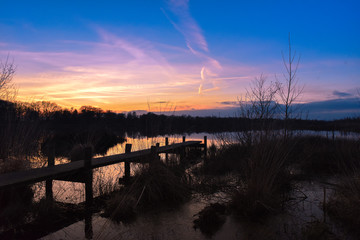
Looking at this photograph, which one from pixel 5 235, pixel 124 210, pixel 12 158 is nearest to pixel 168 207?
pixel 124 210

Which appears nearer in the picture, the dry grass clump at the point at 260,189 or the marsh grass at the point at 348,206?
the marsh grass at the point at 348,206

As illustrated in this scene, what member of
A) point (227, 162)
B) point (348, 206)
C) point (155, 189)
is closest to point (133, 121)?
point (227, 162)

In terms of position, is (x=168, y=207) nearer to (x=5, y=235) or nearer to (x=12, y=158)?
(x=5, y=235)

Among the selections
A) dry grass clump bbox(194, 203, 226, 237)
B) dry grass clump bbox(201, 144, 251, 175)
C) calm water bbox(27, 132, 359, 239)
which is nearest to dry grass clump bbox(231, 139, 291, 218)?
calm water bbox(27, 132, 359, 239)

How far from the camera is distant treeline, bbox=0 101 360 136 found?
27.2 ft

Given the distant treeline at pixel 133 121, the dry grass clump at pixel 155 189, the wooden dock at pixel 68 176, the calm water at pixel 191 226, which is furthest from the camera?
the distant treeline at pixel 133 121

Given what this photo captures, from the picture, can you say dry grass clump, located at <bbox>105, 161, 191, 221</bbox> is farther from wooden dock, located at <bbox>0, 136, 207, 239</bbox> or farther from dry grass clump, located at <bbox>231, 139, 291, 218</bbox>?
dry grass clump, located at <bbox>231, 139, 291, 218</bbox>

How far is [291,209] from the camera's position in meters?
5.45

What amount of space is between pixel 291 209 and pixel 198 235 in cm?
231

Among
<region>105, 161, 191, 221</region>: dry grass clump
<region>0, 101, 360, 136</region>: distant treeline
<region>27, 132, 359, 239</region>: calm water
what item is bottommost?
<region>27, 132, 359, 239</region>: calm water

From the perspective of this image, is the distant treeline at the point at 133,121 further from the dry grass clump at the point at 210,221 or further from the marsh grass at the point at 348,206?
the dry grass clump at the point at 210,221

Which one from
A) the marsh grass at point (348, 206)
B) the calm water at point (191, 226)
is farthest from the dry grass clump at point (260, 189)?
the marsh grass at point (348, 206)

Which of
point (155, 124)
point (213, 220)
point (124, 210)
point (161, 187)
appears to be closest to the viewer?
point (213, 220)

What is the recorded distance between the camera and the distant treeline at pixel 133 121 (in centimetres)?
830
